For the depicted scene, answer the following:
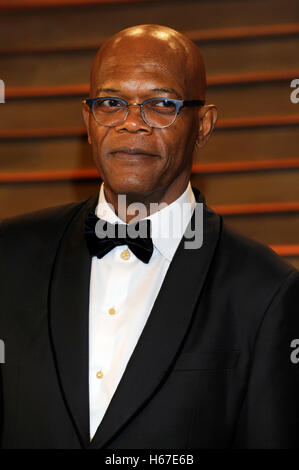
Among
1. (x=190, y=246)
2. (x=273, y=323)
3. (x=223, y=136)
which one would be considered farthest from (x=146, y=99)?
(x=223, y=136)

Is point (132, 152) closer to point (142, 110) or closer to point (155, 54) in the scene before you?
point (142, 110)

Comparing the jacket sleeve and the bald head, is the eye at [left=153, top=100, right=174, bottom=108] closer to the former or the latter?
the bald head

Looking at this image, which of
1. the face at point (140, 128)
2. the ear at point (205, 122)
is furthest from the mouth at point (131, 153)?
the ear at point (205, 122)

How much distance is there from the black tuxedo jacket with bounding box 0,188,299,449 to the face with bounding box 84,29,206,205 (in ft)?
0.68

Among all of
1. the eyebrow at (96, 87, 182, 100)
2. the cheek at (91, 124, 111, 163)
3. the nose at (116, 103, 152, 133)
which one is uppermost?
the eyebrow at (96, 87, 182, 100)

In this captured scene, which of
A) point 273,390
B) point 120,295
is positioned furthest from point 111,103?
point 273,390

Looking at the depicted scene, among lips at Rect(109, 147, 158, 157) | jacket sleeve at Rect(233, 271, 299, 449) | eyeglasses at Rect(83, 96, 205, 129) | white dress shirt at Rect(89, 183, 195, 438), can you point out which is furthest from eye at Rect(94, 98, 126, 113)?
jacket sleeve at Rect(233, 271, 299, 449)

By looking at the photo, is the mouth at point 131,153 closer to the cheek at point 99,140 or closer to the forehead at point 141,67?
the cheek at point 99,140

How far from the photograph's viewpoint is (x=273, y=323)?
5.81 feet

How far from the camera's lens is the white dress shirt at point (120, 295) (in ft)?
5.80

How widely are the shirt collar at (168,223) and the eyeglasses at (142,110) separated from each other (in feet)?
0.73

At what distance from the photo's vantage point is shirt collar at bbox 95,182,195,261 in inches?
74.0
